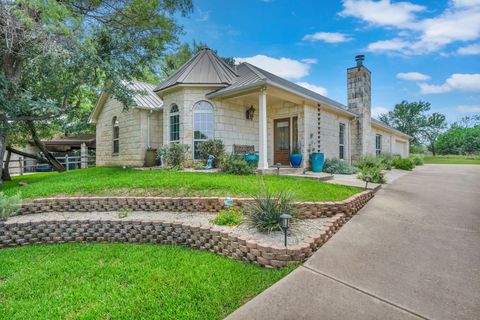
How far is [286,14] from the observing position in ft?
36.4

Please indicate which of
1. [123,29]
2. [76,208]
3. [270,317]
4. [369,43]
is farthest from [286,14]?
[270,317]

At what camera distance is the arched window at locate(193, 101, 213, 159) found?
1039 cm

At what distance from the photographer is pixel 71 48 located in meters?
8.00

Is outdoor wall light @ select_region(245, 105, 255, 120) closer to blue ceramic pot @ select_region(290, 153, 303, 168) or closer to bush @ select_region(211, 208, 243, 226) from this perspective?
blue ceramic pot @ select_region(290, 153, 303, 168)

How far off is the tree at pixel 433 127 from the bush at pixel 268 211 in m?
52.5

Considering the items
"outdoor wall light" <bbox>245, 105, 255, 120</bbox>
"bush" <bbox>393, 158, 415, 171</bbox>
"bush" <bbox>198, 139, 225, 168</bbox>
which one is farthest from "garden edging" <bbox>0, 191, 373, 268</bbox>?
"bush" <bbox>393, 158, 415, 171</bbox>

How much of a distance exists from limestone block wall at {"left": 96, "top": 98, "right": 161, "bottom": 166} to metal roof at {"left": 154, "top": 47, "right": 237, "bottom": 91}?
2.10 m

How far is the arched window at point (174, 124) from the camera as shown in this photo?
10.8 metres

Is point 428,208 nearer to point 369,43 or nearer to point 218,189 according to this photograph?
point 218,189

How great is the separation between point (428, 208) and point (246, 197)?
4.33 meters

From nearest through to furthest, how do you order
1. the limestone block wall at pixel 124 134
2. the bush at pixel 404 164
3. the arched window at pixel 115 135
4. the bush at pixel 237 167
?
the bush at pixel 237 167 → the limestone block wall at pixel 124 134 → the arched window at pixel 115 135 → the bush at pixel 404 164

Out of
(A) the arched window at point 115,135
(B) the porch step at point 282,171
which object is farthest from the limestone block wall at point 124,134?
(B) the porch step at point 282,171

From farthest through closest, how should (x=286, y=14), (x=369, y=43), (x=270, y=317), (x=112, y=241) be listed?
1. (x=369, y=43)
2. (x=286, y=14)
3. (x=112, y=241)
4. (x=270, y=317)

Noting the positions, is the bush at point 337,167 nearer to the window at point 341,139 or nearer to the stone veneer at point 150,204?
the window at point 341,139
